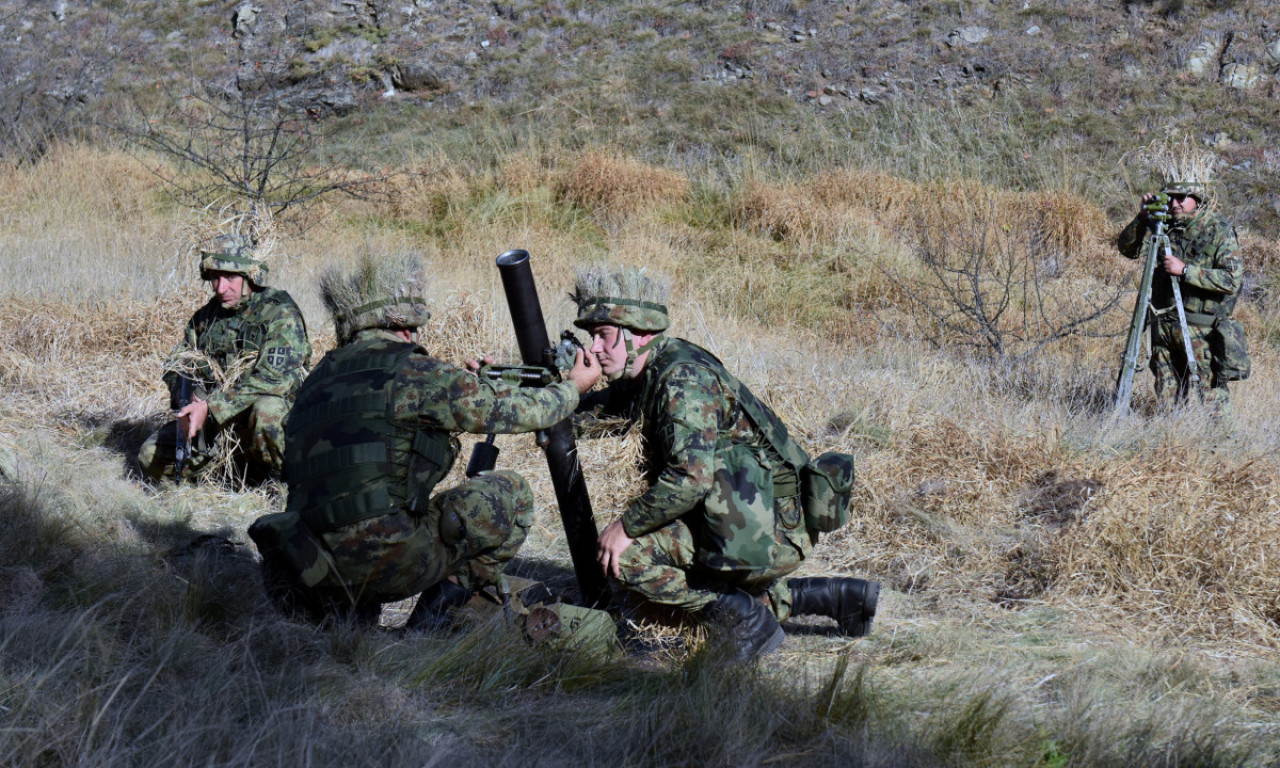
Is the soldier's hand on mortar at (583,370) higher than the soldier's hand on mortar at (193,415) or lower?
higher

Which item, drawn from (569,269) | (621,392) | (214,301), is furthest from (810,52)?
(621,392)

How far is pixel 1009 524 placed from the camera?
5027mm

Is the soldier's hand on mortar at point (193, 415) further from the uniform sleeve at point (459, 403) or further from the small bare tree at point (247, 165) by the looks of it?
the small bare tree at point (247, 165)

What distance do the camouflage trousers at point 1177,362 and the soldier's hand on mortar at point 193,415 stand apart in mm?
5885

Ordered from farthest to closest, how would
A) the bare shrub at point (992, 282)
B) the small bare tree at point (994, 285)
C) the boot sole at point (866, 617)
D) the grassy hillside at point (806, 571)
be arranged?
the small bare tree at point (994, 285) < the bare shrub at point (992, 282) < the boot sole at point (866, 617) < the grassy hillside at point (806, 571)

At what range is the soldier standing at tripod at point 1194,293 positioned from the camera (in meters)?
6.84

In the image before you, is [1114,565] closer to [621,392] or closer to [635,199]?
[621,392]

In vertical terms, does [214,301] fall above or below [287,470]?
above

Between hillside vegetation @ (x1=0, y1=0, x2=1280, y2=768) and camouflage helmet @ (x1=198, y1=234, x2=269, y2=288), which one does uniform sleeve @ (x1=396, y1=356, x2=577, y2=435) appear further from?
camouflage helmet @ (x1=198, y1=234, x2=269, y2=288)

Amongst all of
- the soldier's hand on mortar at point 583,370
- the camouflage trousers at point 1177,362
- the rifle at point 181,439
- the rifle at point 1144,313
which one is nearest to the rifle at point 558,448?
the soldier's hand on mortar at point 583,370

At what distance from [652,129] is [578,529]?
14.8m

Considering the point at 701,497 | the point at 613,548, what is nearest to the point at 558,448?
the point at 613,548

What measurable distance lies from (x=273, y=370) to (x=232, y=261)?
600 millimetres

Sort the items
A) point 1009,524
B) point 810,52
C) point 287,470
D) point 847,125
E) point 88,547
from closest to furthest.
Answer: point 287,470, point 88,547, point 1009,524, point 847,125, point 810,52
